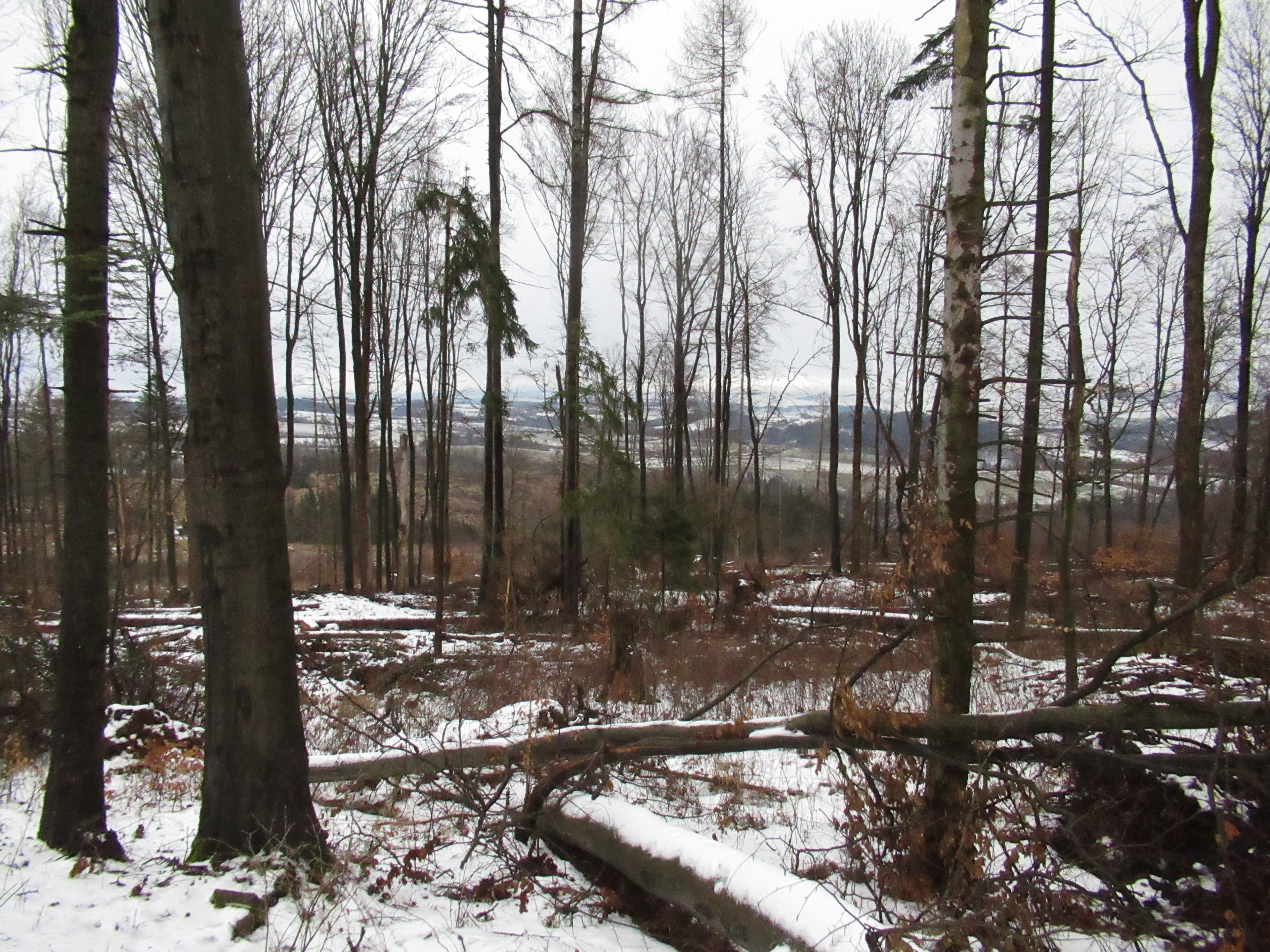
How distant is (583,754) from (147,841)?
2.58m

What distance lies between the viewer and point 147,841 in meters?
4.29

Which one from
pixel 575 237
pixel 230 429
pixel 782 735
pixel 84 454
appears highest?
pixel 575 237

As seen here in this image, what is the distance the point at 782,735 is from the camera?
4.53 meters

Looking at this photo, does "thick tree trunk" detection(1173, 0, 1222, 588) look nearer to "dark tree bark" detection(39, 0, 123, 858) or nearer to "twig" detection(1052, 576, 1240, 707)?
"twig" detection(1052, 576, 1240, 707)

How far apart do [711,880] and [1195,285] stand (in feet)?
34.9

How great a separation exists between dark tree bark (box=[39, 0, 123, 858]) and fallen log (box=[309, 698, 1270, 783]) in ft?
3.83

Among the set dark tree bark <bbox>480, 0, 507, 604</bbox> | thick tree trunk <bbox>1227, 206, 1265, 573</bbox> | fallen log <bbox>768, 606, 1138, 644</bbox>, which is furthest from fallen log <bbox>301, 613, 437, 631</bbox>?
thick tree trunk <bbox>1227, 206, 1265, 573</bbox>

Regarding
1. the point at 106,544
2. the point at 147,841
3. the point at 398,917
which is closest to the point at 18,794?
the point at 147,841

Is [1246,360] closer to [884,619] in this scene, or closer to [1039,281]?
[1039,281]

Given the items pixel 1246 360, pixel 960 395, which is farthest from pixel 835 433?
pixel 960 395

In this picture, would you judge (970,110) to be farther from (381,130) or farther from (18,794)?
(381,130)

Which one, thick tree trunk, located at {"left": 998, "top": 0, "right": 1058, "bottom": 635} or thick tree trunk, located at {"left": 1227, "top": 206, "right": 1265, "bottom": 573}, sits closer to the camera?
thick tree trunk, located at {"left": 998, "top": 0, "right": 1058, "bottom": 635}

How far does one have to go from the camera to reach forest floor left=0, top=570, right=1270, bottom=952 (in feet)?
11.1

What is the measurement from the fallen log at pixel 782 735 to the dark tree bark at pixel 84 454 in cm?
117
